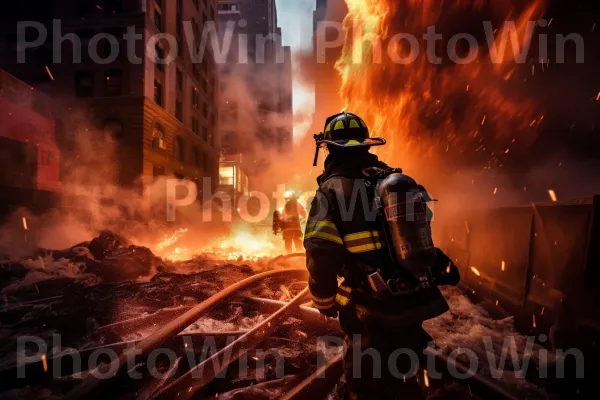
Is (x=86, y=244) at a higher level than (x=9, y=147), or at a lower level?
lower

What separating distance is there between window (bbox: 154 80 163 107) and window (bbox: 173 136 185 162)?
393 cm

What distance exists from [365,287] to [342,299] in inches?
9.4

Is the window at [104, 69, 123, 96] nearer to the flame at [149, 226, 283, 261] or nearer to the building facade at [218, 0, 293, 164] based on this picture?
the flame at [149, 226, 283, 261]

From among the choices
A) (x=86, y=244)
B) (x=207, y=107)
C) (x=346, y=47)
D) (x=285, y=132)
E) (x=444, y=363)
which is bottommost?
(x=444, y=363)

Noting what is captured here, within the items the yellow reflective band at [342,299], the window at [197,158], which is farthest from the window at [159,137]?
the yellow reflective band at [342,299]

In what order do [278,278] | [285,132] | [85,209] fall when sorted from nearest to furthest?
[278,278] < [85,209] < [285,132]

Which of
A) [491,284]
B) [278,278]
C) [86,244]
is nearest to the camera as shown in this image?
[491,284]

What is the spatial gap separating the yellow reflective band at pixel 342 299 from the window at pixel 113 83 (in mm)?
27442

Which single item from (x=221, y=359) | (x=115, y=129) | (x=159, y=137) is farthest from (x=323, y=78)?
(x=221, y=359)

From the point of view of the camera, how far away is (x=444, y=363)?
314 cm

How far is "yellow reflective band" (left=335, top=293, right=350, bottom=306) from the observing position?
2.39 metres

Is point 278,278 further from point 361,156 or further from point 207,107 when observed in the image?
point 207,107

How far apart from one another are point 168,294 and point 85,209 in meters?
13.7

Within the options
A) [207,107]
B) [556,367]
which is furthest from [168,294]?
[207,107]
